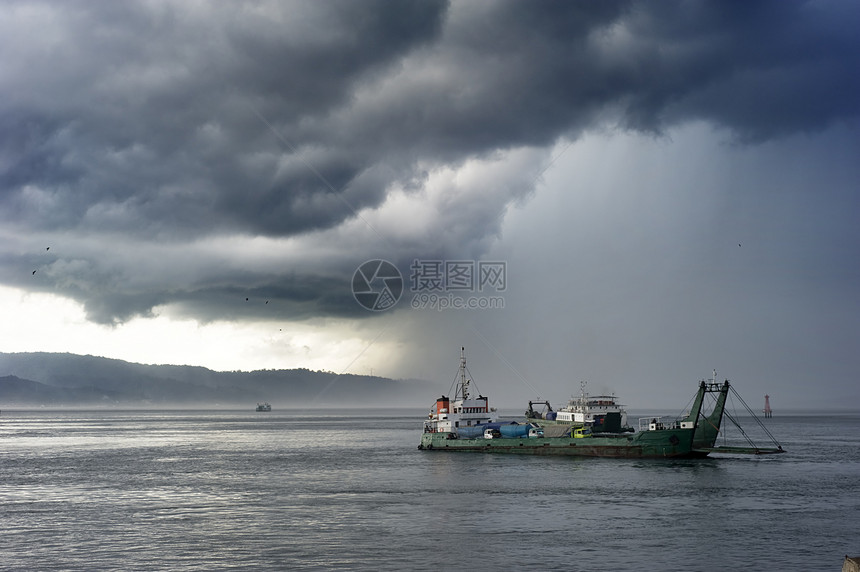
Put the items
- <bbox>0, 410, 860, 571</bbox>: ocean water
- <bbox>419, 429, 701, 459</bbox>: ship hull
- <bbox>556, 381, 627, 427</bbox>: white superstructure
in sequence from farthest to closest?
<bbox>556, 381, 627, 427</bbox>: white superstructure → <bbox>419, 429, 701, 459</bbox>: ship hull → <bbox>0, 410, 860, 571</bbox>: ocean water

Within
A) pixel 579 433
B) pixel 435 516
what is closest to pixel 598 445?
pixel 579 433

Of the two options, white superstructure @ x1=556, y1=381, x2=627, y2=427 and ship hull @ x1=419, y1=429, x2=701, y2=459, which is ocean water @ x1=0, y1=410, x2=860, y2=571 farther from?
white superstructure @ x1=556, y1=381, x2=627, y2=427

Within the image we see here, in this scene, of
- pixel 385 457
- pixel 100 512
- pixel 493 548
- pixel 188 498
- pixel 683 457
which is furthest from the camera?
pixel 385 457

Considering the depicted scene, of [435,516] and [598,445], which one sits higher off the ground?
[598,445]

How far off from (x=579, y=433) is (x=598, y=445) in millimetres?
5737

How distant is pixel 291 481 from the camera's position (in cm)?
7750

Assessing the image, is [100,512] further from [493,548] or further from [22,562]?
[493,548]

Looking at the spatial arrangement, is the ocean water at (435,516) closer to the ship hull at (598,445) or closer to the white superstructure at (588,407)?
the ship hull at (598,445)

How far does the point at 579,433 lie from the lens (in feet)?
343

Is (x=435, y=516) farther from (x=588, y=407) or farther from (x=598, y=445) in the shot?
(x=588, y=407)

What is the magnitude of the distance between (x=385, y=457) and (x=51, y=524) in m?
65.8

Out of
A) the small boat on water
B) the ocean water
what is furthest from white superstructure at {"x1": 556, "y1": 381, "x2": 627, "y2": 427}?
the ocean water

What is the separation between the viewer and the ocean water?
39000 mm

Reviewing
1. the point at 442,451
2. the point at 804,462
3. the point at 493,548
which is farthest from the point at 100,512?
the point at 804,462
